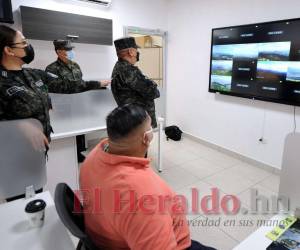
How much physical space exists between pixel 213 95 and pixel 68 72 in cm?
226

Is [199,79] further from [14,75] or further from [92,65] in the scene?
[14,75]

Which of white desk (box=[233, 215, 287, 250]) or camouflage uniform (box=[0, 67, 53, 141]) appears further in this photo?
camouflage uniform (box=[0, 67, 53, 141])

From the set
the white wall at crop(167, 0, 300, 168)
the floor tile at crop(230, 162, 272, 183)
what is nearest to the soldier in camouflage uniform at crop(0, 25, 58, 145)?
the floor tile at crop(230, 162, 272, 183)

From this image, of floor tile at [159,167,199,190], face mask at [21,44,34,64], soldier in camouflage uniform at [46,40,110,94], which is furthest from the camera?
floor tile at [159,167,199,190]

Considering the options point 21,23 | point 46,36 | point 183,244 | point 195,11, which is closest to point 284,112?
point 195,11

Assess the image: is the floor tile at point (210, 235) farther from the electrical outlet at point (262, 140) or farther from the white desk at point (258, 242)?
the electrical outlet at point (262, 140)

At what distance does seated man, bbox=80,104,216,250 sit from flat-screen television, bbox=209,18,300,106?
240cm

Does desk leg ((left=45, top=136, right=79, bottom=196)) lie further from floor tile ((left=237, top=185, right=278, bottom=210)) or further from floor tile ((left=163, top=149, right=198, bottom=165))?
floor tile ((left=237, top=185, right=278, bottom=210))

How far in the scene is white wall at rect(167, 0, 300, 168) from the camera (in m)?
2.91

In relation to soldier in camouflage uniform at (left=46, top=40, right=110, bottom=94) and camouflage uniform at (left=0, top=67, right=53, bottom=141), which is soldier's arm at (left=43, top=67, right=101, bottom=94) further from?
camouflage uniform at (left=0, top=67, right=53, bottom=141)

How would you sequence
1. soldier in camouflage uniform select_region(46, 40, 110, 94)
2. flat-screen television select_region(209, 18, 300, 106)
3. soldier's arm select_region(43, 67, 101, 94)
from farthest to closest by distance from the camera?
flat-screen television select_region(209, 18, 300, 106)
soldier in camouflage uniform select_region(46, 40, 110, 94)
soldier's arm select_region(43, 67, 101, 94)

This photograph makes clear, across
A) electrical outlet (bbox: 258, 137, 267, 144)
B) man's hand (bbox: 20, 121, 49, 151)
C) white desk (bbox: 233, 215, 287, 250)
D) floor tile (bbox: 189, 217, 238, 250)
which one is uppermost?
man's hand (bbox: 20, 121, 49, 151)

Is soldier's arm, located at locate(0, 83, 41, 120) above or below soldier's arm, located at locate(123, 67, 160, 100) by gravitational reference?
below

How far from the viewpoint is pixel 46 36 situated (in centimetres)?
304
